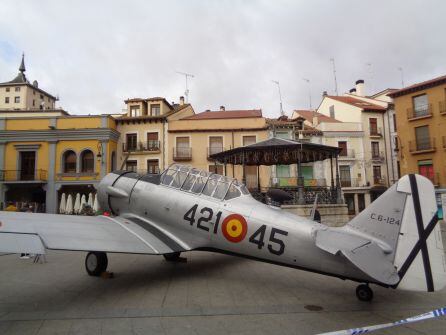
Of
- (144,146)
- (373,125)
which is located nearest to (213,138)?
(144,146)

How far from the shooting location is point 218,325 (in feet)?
15.0

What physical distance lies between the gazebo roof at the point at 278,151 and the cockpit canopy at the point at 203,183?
25.7ft

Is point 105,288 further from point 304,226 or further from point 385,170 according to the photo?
point 385,170

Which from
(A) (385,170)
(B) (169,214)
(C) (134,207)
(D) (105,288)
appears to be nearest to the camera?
(D) (105,288)

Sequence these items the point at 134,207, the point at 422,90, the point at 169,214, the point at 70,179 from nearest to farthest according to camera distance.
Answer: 1. the point at 169,214
2. the point at 134,207
3. the point at 70,179
4. the point at 422,90

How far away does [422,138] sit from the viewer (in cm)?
3075

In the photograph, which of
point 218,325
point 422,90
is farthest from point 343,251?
point 422,90

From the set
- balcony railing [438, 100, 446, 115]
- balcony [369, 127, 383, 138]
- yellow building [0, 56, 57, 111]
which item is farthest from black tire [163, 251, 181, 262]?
yellow building [0, 56, 57, 111]

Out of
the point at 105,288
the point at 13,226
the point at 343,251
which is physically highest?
the point at 13,226

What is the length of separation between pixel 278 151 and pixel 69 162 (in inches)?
854

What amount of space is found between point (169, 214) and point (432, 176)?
3012 cm

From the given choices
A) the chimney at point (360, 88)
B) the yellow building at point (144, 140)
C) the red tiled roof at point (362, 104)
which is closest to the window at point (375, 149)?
the red tiled roof at point (362, 104)

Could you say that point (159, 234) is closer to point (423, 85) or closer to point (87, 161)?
point (87, 161)

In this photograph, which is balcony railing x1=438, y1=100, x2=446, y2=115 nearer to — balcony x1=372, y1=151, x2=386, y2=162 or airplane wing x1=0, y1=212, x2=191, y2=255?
balcony x1=372, y1=151, x2=386, y2=162
